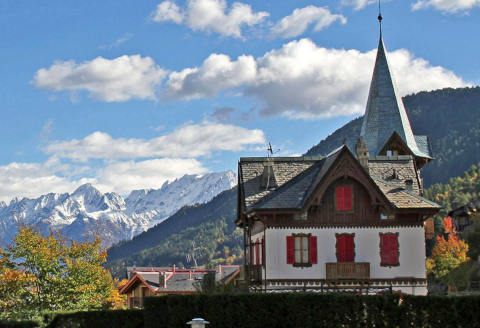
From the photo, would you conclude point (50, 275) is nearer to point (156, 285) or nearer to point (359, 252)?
point (359, 252)

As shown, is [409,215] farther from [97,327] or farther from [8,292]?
[8,292]

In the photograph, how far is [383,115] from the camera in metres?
61.0

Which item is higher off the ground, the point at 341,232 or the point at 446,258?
the point at 341,232

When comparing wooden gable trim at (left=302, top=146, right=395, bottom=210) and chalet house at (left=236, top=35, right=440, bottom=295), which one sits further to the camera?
chalet house at (left=236, top=35, right=440, bottom=295)

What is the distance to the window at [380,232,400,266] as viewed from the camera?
148ft

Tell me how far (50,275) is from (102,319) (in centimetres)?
1426

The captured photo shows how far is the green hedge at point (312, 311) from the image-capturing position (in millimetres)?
29172

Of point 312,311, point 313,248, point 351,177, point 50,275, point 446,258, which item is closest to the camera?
point 312,311

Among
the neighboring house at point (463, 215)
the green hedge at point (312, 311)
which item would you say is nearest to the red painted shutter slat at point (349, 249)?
the green hedge at point (312, 311)

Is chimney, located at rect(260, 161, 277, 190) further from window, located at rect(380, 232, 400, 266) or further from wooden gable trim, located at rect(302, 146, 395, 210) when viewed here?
window, located at rect(380, 232, 400, 266)

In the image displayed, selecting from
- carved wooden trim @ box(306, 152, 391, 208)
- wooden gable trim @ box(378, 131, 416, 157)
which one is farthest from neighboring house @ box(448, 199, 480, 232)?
carved wooden trim @ box(306, 152, 391, 208)

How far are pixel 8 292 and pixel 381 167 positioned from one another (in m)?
24.4

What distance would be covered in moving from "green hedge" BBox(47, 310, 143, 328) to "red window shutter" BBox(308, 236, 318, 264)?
10.8 metres

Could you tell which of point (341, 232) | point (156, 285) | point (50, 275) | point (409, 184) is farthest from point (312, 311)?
point (156, 285)
